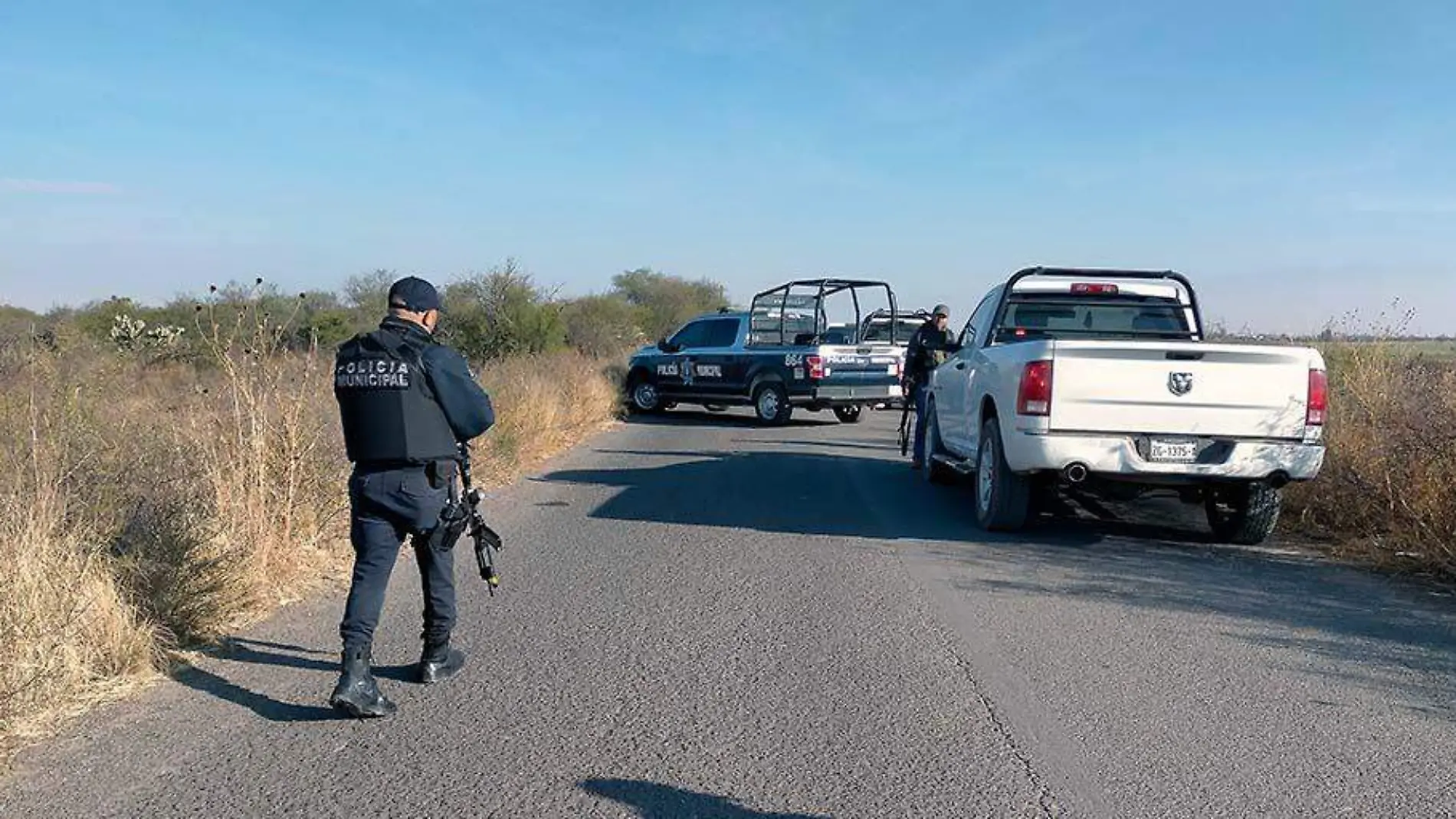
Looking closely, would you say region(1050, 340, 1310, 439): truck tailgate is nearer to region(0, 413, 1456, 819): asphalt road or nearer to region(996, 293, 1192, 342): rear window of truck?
region(0, 413, 1456, 819): asphalt road

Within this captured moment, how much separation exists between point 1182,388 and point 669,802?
5311 mm

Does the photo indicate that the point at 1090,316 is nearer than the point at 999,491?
No

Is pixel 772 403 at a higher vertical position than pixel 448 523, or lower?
lower

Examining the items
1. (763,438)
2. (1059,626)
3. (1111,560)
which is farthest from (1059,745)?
(763,438)

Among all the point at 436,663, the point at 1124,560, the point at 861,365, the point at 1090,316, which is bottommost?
the point at 1124,560

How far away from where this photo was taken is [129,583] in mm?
5531

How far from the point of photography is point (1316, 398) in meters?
7.76

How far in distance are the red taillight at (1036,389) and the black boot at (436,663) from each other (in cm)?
445

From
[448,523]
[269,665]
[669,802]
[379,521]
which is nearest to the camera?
[669,802]

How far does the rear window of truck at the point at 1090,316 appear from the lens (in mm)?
9938

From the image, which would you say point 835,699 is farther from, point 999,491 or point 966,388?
point 966,388

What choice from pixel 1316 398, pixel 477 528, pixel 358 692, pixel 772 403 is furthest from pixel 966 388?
pixel 772 403

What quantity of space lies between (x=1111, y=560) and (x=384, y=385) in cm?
528

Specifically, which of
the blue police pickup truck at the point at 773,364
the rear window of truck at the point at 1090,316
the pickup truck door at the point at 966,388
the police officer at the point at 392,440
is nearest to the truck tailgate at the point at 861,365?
the blue police pickup truck at the point at 773,364
